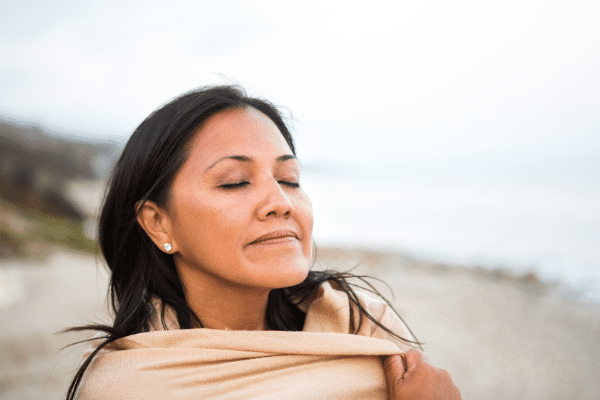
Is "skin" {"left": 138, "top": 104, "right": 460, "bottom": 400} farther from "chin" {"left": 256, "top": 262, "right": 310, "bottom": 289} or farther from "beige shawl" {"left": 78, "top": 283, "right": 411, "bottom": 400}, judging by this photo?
"beige shawl" {"left": 78, "top": 283, "right": 411, "bottom": 400}

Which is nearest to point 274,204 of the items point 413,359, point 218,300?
point 218,300

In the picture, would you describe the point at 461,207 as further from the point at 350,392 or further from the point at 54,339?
the point at 350,392

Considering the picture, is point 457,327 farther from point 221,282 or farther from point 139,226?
point 139,226

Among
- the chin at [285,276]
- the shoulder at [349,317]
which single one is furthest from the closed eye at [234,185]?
the shoulder at [349,317]

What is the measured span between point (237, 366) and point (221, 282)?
405 mm

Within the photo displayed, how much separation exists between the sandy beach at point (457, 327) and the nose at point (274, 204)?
2.02 metres

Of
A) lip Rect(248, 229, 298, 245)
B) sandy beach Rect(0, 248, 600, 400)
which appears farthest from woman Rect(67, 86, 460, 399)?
sandy beach Rect(0, 248, 600, 400)

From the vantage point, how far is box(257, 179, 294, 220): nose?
1701mm

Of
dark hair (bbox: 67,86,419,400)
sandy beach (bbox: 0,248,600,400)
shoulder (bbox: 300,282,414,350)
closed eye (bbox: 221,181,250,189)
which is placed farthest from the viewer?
sandy beach (bbox: 0,248,600,400)

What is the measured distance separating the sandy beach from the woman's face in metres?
1.96

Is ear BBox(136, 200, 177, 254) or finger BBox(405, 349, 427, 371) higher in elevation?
ear BBox(136, 200, 177, 254)

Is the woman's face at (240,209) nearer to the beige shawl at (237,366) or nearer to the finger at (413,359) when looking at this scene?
the beige shawl at (237,366)

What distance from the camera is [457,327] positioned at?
638 centimetres

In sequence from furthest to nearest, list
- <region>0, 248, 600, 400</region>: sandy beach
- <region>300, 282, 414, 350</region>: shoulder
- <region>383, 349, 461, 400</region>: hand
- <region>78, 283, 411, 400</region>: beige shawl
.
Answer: <region>0, 248, 600, 400</region>: sandy beach < <region>300, 282, 414, 350</region>: shoulder < <region>383, 349, 461, 400</region>: hand < <region>78, 283, 411, 400</region>: beige shawl
